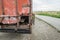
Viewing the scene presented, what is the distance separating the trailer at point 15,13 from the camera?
33.0 ft

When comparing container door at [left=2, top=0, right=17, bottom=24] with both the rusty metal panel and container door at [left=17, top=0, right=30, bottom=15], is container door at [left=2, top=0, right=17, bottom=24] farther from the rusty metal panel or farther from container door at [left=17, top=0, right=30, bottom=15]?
container door at [left=17, top=0, right=30, bottom=15]

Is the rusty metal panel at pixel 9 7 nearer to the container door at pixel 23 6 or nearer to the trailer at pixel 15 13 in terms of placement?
the trailer at pixel 15 13

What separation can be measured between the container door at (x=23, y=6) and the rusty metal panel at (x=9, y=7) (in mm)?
256

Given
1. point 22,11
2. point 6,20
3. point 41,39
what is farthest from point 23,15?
point 41,39

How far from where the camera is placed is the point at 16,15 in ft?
33.1

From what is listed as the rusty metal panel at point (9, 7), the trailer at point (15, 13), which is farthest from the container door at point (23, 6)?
the rusty metal panel at point (9, 7)

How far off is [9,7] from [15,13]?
423mm

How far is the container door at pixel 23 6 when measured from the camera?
10.1 meters

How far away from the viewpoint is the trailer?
33.0 ft

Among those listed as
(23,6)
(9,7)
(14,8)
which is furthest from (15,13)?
(23,6)

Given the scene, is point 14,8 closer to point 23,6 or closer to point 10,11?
point 10,11

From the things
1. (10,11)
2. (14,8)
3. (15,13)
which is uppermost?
(14,8)

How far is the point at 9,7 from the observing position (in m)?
10.1

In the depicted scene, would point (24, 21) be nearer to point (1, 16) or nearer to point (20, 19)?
point (20, 19)
